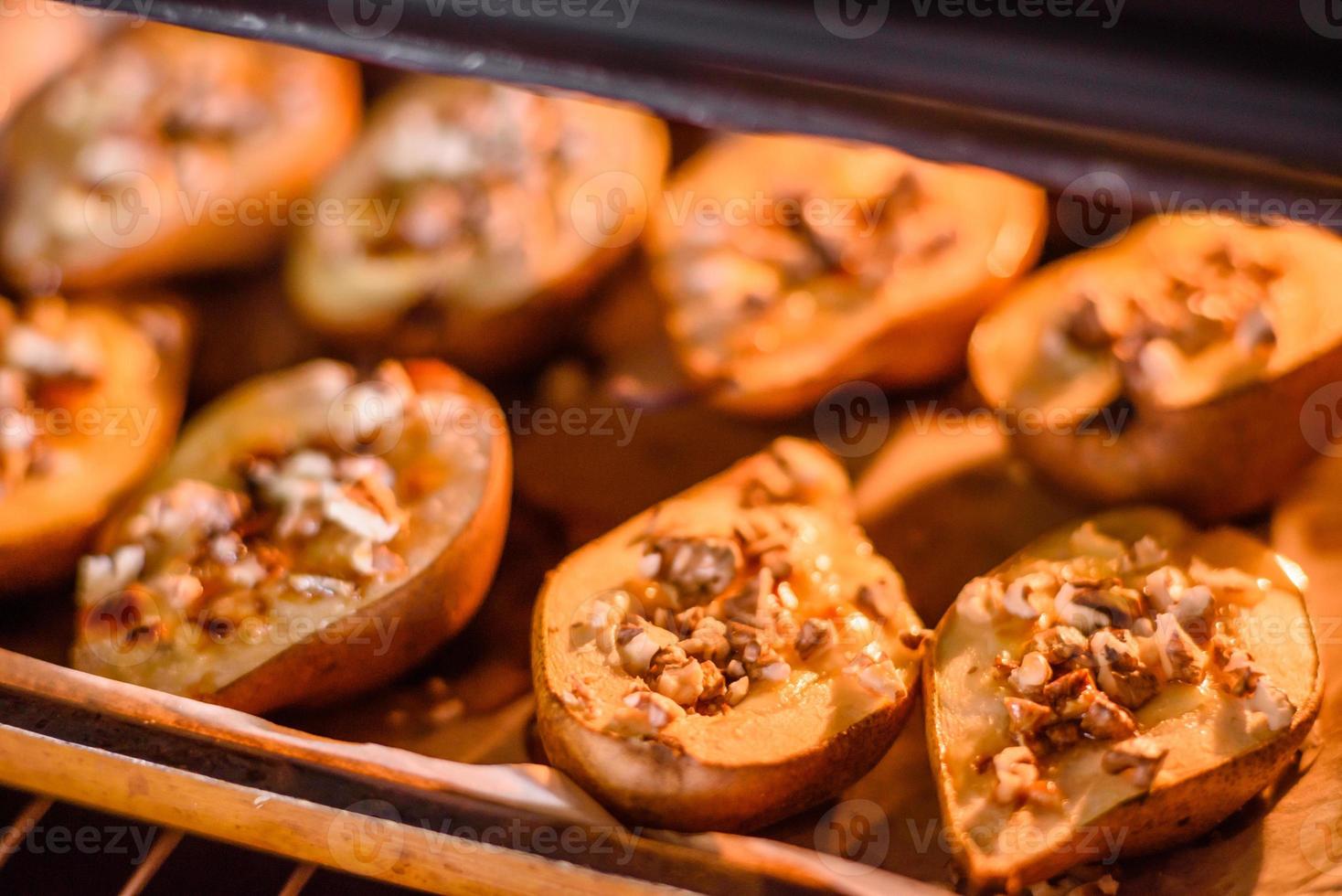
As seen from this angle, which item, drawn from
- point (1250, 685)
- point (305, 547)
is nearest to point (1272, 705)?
point (1250, 685)

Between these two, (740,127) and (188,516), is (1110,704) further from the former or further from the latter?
(188,516)

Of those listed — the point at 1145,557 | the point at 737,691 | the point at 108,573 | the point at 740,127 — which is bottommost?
the point at 108,573

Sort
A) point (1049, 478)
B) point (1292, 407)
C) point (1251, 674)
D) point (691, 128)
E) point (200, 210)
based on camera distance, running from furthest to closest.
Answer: point (691, 128)
point (200, 210)
point (1049, 478)
point (1292, 407)
point (1251, 674)

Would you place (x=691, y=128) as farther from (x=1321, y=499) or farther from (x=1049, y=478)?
(x=1321, y=499)

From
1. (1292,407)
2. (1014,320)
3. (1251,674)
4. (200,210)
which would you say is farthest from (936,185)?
(200,210)

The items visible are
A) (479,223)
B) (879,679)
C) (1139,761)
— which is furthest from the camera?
(479,223)

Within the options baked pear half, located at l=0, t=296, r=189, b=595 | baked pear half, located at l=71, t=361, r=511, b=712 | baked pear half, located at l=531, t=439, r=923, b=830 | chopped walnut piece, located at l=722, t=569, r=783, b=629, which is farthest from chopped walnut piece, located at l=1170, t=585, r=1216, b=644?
baked pear half, located at l=0, t=296, r=189, b=595
